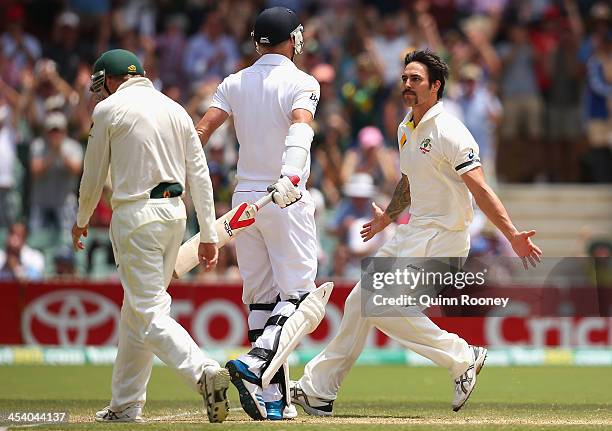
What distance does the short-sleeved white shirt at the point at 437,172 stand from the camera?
26.9 ft

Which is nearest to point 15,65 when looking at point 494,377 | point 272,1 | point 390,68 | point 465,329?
point 272,1

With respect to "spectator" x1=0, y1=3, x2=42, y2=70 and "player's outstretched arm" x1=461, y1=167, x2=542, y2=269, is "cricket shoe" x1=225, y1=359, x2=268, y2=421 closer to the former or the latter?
"player's outstretched arm" x1=461, y1=167, x2=542, y2=269

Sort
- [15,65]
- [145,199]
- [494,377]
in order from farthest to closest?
[15,65] < [494,377] < [145,199]

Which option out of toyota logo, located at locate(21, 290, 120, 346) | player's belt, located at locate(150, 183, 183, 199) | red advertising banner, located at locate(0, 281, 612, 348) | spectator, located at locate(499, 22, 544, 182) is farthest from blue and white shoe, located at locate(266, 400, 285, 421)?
spectator, located at locate(499, 22, 544, 182)

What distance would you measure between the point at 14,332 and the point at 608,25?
31.4 ft

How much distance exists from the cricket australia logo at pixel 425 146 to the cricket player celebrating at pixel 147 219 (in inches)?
59.9

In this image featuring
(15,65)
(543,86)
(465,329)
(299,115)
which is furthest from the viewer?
(543,86)

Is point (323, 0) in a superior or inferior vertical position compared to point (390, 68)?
superior

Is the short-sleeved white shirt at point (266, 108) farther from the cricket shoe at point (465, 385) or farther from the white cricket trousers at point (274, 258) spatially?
the cricket shoe at point (465, 385)

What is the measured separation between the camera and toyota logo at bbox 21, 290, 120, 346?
48.0ft

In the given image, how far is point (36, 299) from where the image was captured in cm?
1472

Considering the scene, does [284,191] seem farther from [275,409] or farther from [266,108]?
[275,409]

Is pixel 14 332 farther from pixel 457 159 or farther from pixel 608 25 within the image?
pixel 608 25

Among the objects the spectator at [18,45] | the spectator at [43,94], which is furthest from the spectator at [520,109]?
the spectator at [18,45]
